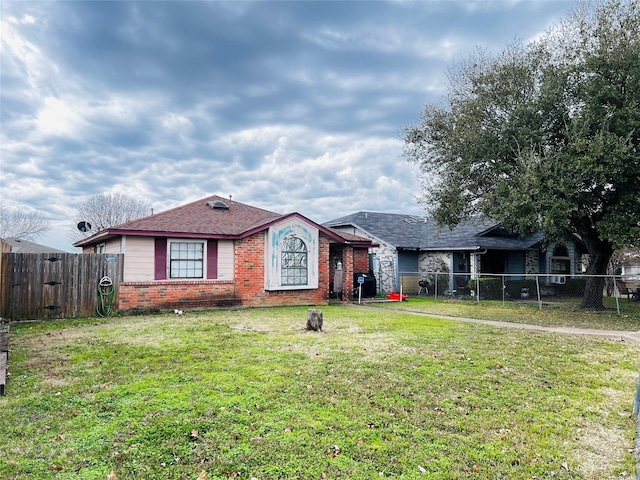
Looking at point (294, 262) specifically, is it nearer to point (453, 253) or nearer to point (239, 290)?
point (239, 290)

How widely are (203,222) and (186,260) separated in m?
1.57

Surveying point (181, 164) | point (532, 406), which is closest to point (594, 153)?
point (532, 406)

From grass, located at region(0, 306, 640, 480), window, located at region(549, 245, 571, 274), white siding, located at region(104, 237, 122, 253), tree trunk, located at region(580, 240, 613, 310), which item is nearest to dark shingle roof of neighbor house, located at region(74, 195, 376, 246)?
white siding, located at region(104, 237, 122, 253)

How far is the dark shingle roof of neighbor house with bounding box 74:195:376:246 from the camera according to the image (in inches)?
508

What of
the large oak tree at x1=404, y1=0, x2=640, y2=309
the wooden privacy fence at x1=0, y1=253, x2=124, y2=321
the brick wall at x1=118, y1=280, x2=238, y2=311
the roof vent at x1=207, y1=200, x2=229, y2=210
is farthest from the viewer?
the roof vent at x1=207, y1=200, x2=229, y2=210

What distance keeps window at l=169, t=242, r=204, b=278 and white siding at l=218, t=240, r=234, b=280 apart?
603mm

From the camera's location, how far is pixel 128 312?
12.4m

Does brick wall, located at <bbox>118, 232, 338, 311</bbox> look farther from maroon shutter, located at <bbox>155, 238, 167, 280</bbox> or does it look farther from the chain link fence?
the chain link fence

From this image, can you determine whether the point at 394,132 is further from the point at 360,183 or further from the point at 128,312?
the point at 128,312

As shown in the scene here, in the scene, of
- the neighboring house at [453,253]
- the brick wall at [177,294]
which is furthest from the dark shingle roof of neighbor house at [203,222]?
the neighboring house at [453,253]

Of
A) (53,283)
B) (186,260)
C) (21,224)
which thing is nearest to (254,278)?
(186,260)

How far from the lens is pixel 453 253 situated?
21391mm

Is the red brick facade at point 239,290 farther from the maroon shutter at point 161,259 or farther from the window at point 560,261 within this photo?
the window at point 560,261

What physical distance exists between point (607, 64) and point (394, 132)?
735 cm
